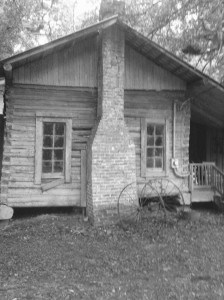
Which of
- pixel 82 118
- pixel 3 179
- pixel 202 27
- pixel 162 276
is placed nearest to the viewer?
pixel 162 276

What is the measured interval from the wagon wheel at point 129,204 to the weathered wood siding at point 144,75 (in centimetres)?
335

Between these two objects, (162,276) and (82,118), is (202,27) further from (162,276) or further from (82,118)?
(162,276)

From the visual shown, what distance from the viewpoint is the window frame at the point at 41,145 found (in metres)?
11.4

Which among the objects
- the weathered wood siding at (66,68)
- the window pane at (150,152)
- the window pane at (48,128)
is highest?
the weathered wood siding at (66,68)

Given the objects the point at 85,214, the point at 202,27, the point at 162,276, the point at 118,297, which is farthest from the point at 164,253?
the point at 202,27

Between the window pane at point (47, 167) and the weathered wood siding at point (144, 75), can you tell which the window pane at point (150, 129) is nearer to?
the weathered wood siding at point (144, 75)

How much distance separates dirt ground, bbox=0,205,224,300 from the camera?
7.01 metres

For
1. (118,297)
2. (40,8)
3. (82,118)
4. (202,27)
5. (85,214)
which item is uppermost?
(40,8)

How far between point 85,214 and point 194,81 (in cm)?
571

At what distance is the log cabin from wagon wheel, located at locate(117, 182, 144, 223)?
0.21 m

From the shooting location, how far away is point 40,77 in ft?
37.7

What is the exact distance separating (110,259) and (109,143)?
3744 millimetres

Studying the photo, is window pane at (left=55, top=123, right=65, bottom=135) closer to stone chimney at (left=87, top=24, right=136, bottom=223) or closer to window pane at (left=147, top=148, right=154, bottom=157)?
stone chimney at (left=87, top=24, right=136, bottom=223)

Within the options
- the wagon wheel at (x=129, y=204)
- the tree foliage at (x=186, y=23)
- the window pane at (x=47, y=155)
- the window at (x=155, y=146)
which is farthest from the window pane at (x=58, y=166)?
the tree foliage at (x=186, y=23)
